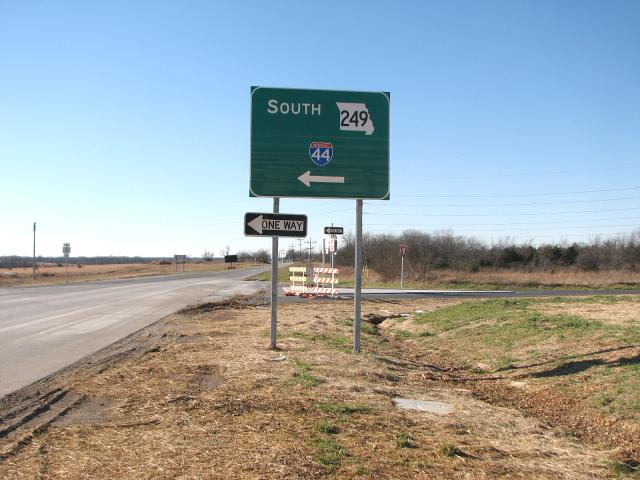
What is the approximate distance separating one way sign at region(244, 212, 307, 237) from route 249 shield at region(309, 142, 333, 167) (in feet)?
3.39

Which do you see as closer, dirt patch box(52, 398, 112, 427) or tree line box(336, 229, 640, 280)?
dirt patch box(52, 398, 112, 427)

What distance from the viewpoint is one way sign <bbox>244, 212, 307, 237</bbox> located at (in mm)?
10062

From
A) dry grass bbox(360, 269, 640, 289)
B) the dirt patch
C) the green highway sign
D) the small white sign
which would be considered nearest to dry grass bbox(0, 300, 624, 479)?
the dirt patch

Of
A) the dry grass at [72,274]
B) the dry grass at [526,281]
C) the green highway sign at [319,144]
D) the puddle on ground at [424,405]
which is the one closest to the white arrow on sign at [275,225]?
the green highway sign at [319,144]

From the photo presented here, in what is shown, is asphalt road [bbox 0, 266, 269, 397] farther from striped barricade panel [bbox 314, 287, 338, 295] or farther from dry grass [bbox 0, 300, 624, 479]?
striped barricade panel [bbox 314, 287, 338, 295]

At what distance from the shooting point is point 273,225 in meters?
10.1

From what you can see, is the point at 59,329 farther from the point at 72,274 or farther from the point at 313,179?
the point at 72,274

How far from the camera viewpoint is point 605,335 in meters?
9.84

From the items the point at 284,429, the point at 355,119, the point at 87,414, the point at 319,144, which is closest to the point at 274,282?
the point at 319,144

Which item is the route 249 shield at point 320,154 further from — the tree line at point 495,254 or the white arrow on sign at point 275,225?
the tree line at point 495,254

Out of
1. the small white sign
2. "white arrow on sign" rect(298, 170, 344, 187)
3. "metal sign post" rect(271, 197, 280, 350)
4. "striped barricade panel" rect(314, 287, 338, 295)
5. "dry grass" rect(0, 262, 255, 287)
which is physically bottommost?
"dry grass" rect(0, 262, 255, 287)

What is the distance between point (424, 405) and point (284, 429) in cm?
197

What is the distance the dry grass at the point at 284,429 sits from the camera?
4297 mm

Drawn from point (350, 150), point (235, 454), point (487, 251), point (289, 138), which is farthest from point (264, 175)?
point (487, 251)
